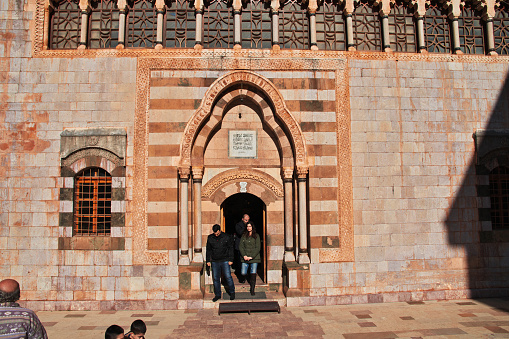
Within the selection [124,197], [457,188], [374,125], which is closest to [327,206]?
[374,125]

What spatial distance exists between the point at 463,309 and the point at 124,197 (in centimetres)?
860

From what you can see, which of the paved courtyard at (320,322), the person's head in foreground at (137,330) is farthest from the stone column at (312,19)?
the person's head in foreground at (137,330)

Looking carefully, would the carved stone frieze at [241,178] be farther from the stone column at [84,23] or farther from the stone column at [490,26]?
the stone column at [490,26]

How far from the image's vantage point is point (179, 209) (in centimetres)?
956

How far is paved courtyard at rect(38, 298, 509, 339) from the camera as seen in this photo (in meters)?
7.34

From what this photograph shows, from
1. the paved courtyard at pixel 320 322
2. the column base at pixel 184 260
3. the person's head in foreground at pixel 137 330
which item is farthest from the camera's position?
the column base at pixel 184 260

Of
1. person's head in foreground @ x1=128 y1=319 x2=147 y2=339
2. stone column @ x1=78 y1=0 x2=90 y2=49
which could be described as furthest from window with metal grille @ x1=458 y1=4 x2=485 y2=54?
person's head in foreground @ x1=128 y1=319 x2=147 y2=339

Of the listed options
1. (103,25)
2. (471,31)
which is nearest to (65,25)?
(103,25)

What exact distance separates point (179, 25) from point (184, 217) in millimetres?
5188

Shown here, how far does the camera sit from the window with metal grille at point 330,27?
10383 millimetres

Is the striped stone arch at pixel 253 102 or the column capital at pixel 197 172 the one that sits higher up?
the striped stone arch at pixel 253 102

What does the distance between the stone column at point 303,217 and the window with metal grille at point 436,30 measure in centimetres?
516

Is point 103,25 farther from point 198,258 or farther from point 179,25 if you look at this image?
point 198,258

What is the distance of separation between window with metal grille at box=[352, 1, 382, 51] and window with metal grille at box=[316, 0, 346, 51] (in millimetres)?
363
